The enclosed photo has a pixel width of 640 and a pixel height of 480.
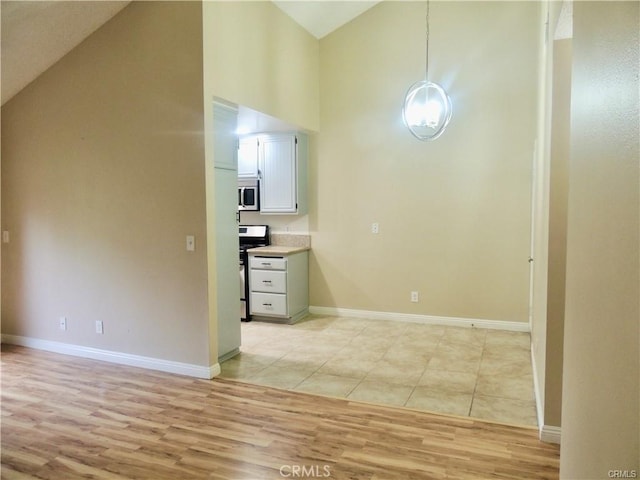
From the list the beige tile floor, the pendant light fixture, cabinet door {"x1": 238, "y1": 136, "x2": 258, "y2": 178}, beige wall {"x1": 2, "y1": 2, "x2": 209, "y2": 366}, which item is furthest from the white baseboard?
the pendant light fixture

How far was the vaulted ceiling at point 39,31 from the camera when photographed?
10.7 ft

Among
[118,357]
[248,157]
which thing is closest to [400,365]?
[118,357]

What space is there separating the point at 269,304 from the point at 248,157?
6.10 feet

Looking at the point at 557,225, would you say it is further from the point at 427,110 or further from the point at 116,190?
the point at 116,190

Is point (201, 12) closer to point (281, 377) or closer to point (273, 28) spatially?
point (273, 28)

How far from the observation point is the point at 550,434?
8.50 feet

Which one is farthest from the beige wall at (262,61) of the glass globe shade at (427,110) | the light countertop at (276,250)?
the light countertop at (276,250)

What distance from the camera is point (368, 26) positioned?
5.27 m

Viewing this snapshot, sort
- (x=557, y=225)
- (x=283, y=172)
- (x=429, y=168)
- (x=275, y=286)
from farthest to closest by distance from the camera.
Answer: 1. (x=283, y=172)
2. (x=275, y=286)
3. (x=429, y=168)
4. (x=557, y=225)

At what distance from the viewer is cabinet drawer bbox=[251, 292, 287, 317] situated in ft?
17.1

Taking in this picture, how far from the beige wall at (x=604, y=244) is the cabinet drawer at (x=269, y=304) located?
379 cm

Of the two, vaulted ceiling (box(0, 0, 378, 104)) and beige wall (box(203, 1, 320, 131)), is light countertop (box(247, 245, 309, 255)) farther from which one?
vaulted ceiling (box(0, 0, 378, 104))

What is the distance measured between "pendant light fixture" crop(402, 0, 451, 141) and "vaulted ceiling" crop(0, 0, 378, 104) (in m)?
1.59

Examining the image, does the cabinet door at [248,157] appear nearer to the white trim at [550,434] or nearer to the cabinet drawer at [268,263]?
the cabinet drawer at [268,263]
